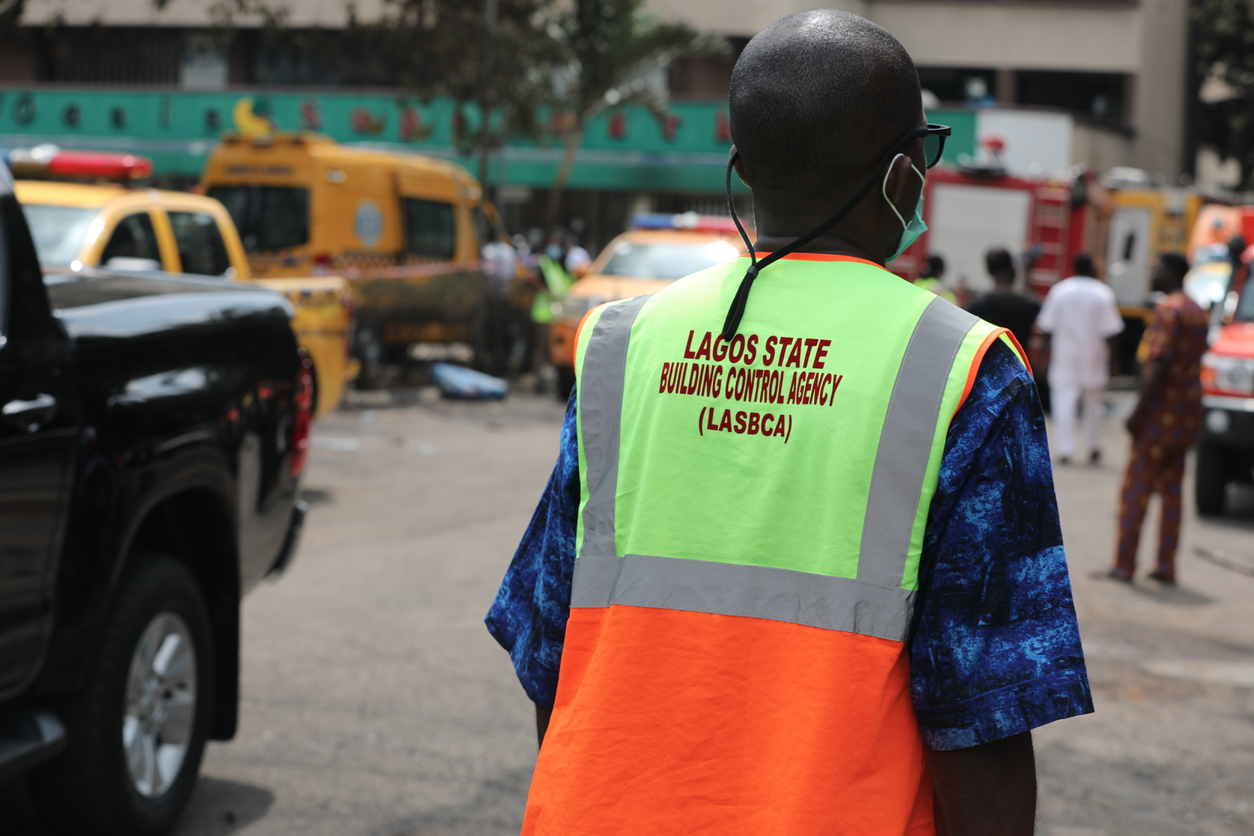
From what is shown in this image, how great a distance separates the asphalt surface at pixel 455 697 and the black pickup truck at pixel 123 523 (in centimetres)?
48

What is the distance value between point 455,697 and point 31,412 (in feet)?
8.33

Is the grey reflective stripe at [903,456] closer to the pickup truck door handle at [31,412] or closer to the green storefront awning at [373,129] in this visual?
the pickup truck door handle at [31,412]

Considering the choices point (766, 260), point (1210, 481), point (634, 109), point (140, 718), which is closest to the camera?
point (766, 260)

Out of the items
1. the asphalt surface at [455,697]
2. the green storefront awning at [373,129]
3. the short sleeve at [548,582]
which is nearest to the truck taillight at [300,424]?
the asphalt surface at [455,697]

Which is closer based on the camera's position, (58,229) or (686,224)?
(58,229)

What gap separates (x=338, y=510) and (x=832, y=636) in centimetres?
840

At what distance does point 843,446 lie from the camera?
158cm

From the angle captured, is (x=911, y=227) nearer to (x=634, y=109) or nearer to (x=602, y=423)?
(x=602, y=423)

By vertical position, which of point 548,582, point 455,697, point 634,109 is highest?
point 634,109

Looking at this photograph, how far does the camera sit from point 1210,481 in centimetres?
1119

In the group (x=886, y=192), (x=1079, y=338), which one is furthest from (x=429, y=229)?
(x=886, y=192)

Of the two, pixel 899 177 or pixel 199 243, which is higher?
pixel 899 177

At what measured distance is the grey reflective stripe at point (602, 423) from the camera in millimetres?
1723

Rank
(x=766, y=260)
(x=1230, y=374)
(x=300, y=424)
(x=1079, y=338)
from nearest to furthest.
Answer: (x=766, y=260) < (x=300, y=424) < (x=1230, y=374) < (x=1079, y=338)
